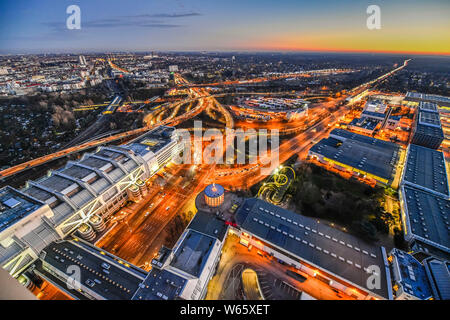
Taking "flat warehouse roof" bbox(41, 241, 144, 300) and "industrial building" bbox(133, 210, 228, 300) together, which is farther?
"flat warehouse roof" bbox(41, 241, 144, 300)

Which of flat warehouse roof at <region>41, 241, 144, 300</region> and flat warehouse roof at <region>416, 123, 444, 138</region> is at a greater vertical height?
flat warehouse roof at <region>416, 123, 444, 138</region>

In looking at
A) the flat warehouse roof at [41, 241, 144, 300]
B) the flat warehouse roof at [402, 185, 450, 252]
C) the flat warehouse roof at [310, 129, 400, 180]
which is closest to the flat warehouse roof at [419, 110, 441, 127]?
the flat warehouse roof at [310, 129, 400, 180]

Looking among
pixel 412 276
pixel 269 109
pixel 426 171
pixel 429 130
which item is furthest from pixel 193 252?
pixel 429 130

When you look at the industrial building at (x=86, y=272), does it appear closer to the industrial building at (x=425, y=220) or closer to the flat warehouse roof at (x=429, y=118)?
the industrial building at (x=425, y=220)

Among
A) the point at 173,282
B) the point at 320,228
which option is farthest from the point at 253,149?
the point at 173,282

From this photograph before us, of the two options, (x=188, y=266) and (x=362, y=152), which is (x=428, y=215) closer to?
(x=362, y=152)

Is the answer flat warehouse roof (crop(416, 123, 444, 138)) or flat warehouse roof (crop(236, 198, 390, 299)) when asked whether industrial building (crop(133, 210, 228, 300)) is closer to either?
flat warehouse roof (crop(236, 198, 390, 299))

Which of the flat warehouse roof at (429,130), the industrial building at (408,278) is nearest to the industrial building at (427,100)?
the flat warehouse roof at (429,130)
